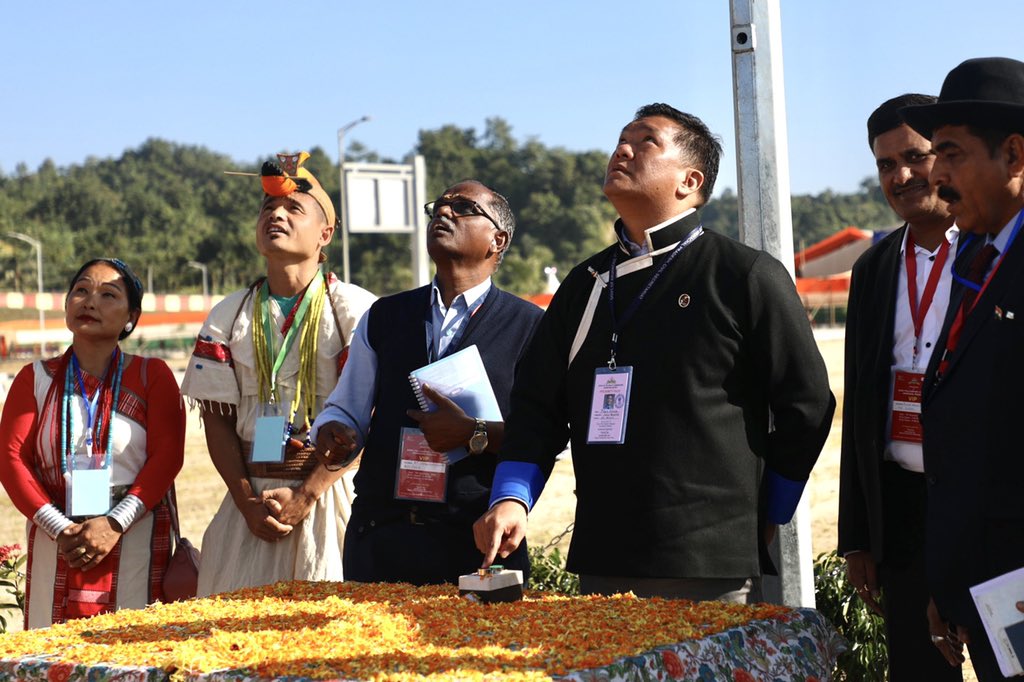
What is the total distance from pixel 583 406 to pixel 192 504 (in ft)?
33.1

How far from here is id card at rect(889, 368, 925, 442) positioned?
3043 mm

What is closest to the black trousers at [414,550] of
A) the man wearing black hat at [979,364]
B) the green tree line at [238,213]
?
the man wearing black hat at [979,364]

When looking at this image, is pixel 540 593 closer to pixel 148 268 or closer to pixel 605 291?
pixel 605 291

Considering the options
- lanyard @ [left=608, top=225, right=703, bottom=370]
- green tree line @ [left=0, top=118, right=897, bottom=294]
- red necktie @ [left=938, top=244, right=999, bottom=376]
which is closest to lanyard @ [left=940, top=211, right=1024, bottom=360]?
red necktie @ [left=938, top=244, right=999, bottom=376]

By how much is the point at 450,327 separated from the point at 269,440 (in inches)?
28.6

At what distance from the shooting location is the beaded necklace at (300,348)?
162 inches

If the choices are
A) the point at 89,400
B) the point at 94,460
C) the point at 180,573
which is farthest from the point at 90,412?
the point at 180,573

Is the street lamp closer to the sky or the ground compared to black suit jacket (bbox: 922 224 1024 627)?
closer to the sky

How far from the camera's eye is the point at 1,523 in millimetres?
11492

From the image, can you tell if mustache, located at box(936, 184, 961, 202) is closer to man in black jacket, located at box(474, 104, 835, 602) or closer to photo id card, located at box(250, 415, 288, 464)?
man in black jacket, located at box(474, 104, 835, 602)

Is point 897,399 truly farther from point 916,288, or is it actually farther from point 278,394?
point 278,394

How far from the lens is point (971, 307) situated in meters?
2.50

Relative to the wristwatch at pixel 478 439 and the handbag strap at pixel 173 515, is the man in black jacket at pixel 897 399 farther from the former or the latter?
the handbag strap at pixel 173 515

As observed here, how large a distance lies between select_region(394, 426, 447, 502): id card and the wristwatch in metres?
0.14
